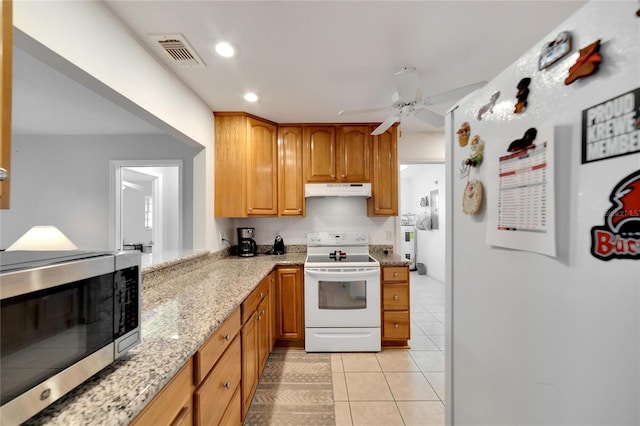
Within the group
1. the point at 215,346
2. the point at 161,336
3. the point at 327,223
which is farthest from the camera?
the point at 327,223

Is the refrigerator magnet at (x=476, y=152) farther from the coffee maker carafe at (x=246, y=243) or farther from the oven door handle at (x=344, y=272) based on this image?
the coffee maker carafe at (x=246, y=243)

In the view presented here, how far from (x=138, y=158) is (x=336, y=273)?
283 cm

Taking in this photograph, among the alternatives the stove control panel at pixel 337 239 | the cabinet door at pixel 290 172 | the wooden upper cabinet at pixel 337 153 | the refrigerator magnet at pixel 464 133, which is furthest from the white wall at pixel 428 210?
the refrigerator magnet at pixel 464 133

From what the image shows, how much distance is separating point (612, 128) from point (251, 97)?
239 cm

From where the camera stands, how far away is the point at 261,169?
9.55 feet

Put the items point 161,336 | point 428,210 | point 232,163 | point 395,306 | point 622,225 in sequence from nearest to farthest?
point 622,225, point 161,336, point 395,306, point 232,163, point 428,210

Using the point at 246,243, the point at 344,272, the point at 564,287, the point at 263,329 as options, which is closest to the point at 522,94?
the point at 564,287

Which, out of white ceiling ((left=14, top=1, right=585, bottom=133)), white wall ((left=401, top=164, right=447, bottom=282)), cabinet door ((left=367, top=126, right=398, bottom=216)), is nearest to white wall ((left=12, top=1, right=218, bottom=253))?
white ceiling ((left=14, top=1, right=585, bottom=133))

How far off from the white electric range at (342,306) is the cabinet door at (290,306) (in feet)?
0.29

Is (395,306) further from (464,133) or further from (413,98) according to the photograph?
(464,133)

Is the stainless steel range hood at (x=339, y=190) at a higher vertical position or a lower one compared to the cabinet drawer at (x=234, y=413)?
higher

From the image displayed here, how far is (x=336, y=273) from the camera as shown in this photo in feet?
8.18

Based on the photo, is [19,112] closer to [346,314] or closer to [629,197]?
[346,314]

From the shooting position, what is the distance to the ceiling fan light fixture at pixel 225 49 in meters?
1.62
